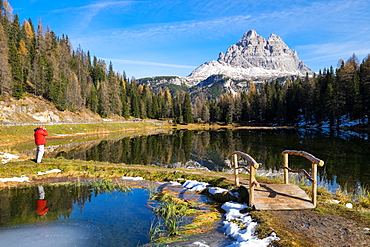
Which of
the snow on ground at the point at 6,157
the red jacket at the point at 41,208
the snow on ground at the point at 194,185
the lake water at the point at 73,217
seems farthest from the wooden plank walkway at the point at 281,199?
the snow on ground at the point at 6,157

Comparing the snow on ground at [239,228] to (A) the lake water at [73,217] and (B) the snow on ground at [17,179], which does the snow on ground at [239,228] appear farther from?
(B) the snow on ground at [17,179]

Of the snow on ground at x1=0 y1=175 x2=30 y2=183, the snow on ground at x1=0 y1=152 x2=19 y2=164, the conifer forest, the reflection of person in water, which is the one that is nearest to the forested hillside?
the conifer forest

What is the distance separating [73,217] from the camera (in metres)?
8.52

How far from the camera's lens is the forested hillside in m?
64.1

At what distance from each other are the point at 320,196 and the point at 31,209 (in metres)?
12.2

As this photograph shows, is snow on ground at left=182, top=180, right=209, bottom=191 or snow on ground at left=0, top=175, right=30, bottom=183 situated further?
snow on ground at left=0, top=175, right=30, bottom=183

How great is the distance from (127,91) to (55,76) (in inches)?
2023

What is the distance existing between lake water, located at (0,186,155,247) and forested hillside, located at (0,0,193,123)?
2328 inches

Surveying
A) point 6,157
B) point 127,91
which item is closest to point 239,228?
point 6,157

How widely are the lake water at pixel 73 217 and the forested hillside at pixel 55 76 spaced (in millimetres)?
59137

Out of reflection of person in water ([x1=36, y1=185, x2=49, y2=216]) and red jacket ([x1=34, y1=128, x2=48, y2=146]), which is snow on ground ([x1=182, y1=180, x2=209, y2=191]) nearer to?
reflection of person in water ([x1=36, y1=185, x2=49, y2=216])

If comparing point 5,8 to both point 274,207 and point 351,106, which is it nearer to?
point 274,207

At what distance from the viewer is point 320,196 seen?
10203mm

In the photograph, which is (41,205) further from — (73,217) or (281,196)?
(281,196)
